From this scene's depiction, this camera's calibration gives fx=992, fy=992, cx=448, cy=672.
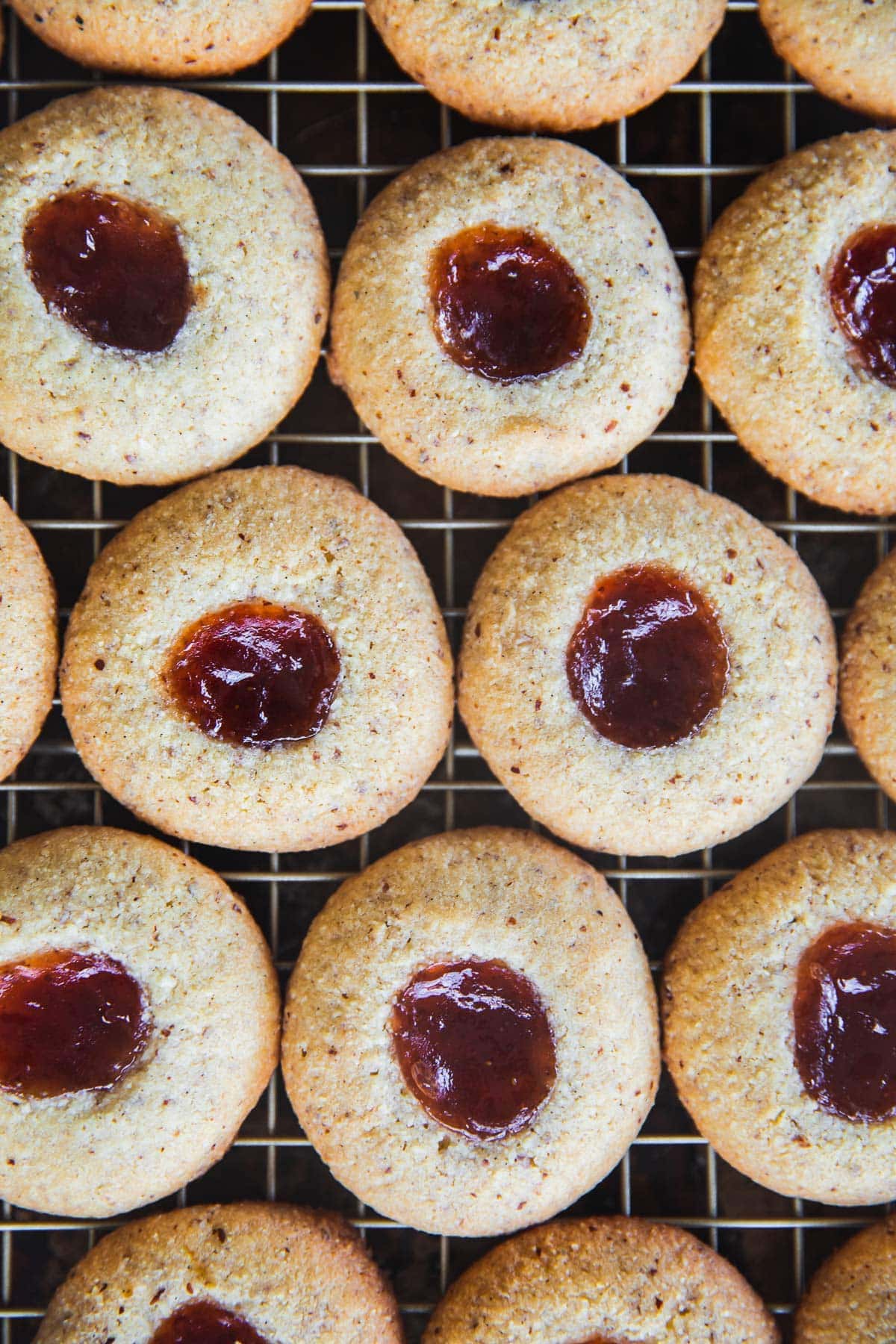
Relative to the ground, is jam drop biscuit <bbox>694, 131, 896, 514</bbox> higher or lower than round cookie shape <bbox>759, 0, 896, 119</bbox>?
lower

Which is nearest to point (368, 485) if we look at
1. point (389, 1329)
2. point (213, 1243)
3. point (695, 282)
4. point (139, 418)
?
point (139, 418)

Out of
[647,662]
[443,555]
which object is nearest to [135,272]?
[443,555]

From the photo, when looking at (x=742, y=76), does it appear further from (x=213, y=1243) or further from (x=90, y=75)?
(x=213, y=1243)

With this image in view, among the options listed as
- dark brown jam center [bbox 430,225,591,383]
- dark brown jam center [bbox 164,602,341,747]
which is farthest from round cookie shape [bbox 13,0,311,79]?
dark brown jam center [bbox 164,602,341,747]

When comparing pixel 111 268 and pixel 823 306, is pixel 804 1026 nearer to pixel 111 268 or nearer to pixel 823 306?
pixel 823 306

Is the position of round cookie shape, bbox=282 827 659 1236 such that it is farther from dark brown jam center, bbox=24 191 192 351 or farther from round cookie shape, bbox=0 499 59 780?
dark brown jam center, bbox=24 191 192 351
